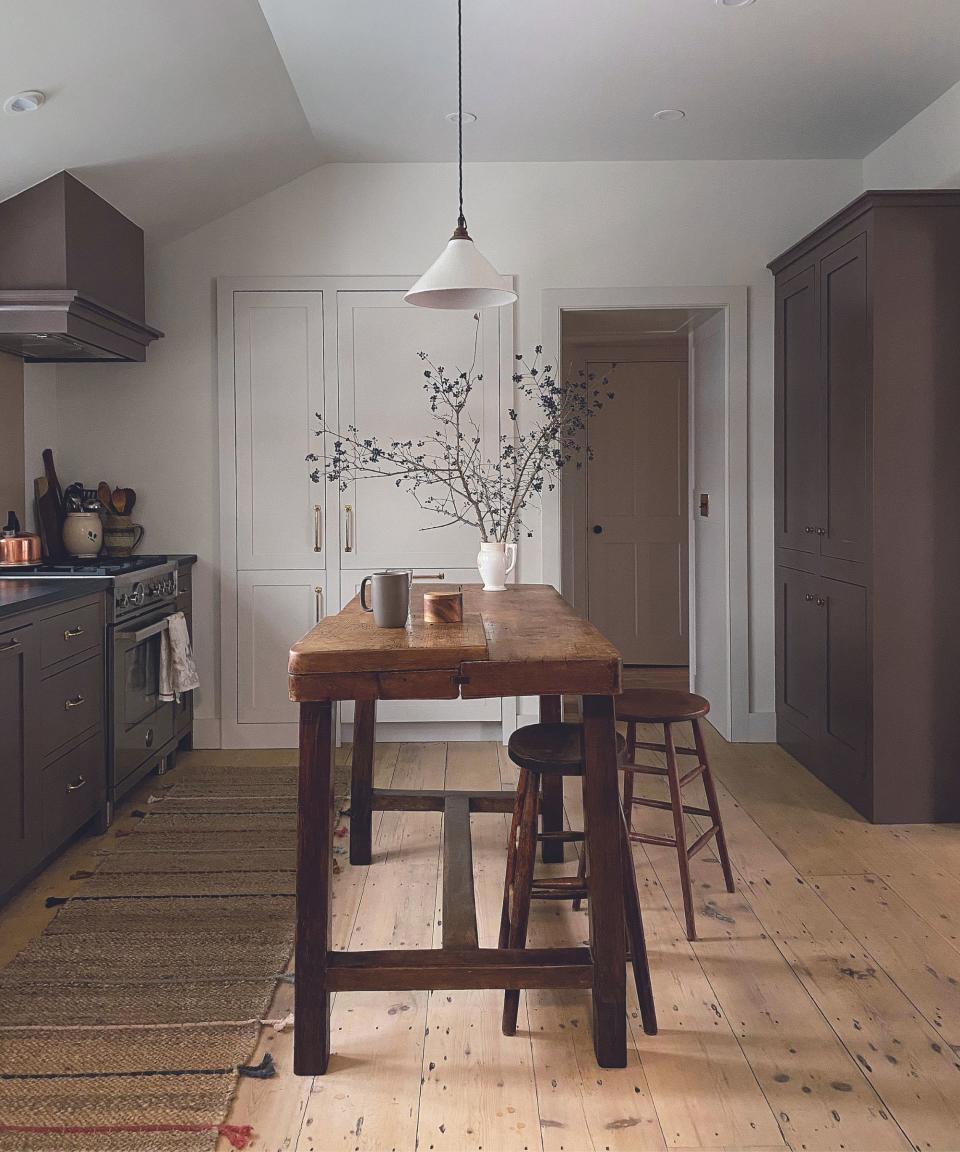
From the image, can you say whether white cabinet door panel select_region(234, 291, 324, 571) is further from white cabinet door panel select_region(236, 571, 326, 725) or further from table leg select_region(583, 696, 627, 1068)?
table leg select_region(583, 696, 627, 1068)

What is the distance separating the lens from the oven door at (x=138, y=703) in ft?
11.6

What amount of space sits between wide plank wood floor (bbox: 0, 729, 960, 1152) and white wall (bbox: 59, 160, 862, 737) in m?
2.01

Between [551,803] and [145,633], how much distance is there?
176 cm

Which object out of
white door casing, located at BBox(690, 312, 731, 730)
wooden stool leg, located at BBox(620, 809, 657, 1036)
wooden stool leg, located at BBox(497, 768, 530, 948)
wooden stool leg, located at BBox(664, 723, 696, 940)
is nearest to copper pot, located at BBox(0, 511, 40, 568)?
wooden stool leg, located at BBox(497, 768, 530, 948)

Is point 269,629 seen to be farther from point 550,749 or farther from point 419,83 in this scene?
point 550,749

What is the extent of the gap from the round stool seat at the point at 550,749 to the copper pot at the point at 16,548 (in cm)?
225

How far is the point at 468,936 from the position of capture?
6.97ft

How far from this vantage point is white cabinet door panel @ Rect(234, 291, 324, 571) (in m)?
4.54

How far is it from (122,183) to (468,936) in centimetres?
323

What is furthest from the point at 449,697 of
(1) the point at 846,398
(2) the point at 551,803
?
(1) the point at 846,398

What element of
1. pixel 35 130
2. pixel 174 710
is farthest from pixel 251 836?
pixel 35 130

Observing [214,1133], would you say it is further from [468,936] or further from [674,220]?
[674,220]

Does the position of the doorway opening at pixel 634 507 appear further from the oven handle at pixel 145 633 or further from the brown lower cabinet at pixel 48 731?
the brown lower cabinet at pixel 48 731

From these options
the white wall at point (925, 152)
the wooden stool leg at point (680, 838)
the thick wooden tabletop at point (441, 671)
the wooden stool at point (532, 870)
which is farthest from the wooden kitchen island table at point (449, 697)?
the white wall at point (925, 152)
